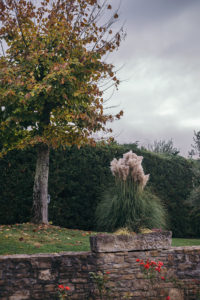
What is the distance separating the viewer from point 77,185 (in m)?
8.43

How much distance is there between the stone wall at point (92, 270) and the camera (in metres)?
3.96

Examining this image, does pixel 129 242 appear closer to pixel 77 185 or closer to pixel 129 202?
pixel 129 202

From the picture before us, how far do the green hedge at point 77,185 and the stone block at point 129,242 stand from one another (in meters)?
3.83

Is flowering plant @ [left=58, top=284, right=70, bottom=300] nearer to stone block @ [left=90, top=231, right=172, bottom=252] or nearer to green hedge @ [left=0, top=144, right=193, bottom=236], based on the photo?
stone block @ [left=90, top=231, right=172, bottom=252]

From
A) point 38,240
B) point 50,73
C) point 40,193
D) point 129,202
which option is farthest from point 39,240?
point 50,73

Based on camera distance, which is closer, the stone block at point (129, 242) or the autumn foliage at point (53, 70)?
the stone block at point (129, 242)

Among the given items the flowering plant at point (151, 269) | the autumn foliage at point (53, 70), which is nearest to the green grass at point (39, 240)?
the flowering plant at point (151, 269)

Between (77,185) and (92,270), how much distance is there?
14.1 feet

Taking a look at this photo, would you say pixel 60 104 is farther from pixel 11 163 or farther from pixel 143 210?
pixel 143 210

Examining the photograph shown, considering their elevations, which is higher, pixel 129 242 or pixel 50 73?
pixel 50 73

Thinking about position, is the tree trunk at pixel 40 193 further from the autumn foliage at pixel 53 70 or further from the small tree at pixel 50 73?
the autumn foliage at pixel 53 70

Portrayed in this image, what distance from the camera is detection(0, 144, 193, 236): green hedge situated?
7957mm

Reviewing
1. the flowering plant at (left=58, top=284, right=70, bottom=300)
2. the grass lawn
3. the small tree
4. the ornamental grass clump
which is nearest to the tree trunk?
the small tree

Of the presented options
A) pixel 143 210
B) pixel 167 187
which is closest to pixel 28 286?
pixel 143 210
